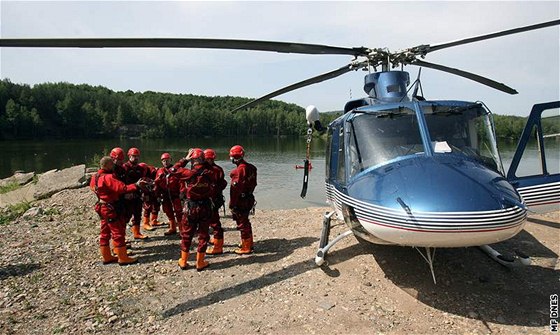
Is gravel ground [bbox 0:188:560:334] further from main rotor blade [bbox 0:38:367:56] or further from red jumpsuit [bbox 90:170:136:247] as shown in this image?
main rotor blade [bbox 0:38:367:56]

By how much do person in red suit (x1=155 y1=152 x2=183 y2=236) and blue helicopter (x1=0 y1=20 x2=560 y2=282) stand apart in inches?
118

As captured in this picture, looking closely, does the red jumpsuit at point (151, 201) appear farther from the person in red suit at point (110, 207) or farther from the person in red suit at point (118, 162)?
the person in red suit at point (110, 207)

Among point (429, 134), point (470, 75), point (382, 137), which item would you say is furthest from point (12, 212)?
point (470, 75)

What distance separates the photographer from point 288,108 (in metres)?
105

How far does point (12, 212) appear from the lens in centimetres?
948

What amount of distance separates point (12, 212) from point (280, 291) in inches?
336

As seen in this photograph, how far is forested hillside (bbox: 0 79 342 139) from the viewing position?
60.7 meters

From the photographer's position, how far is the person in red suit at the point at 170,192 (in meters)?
7.35

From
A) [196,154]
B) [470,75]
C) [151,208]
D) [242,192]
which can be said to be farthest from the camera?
[151,208]

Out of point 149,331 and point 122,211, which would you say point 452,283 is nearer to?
point 149,331

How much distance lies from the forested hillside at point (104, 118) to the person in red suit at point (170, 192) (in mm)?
54994

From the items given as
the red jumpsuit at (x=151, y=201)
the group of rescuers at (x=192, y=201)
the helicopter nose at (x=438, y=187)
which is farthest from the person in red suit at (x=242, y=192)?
the red jumpsuit at (x=151, y=201)

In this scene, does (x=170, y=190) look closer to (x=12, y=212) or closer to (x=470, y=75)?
(x=12, y=212)

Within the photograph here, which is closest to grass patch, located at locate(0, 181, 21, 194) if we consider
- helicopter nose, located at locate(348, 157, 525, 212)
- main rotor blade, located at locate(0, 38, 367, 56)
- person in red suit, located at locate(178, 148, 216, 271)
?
person in red suit, located at locate(178, 148, 216, 271)
